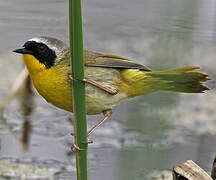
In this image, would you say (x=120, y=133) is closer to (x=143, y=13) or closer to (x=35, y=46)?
(x=143, y=13)

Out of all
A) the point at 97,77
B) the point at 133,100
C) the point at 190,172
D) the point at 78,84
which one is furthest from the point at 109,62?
the point at 133,100

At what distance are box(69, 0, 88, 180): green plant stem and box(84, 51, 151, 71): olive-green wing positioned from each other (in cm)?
56

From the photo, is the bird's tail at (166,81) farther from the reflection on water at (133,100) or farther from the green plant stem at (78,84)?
the reflection on water at (133,100)

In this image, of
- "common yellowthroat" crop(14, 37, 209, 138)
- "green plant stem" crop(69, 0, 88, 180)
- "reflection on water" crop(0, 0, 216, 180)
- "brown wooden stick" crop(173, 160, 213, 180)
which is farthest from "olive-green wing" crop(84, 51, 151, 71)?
"reflection on water" crop(0, 0, 216, 180)

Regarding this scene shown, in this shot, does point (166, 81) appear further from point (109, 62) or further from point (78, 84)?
point (78, 84)

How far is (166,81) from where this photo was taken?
7.43 ft

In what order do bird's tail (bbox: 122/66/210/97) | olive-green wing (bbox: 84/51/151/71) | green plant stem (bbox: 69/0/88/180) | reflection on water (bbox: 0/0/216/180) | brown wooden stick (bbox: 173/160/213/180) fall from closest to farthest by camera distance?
green plant stem (bbox: 69/0/88/180)
brown wooden stick (bbox: 173/160/213/180)
bird's tail (bbox: 122/66/210/97)
olive-green wing (bbox: 84/51/151/71)
reflection on water (bbox: 0/0/216/180)

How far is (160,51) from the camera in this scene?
474 cm

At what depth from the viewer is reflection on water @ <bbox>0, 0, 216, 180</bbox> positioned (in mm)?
3527

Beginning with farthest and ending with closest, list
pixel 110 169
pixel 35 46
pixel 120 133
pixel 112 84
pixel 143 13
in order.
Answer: pixel 143 13 → pixel 120 133 → pixel 110 169 → pixel 112 84 → pixel 35 46

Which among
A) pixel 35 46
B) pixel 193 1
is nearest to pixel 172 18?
pixel 193 1

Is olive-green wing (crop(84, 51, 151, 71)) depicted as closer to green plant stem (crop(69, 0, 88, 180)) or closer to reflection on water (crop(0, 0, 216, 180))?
green plant stem (crop(69, 0, 88, 180))

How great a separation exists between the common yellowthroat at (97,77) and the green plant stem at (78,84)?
369mm

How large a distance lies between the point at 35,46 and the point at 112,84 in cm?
43
